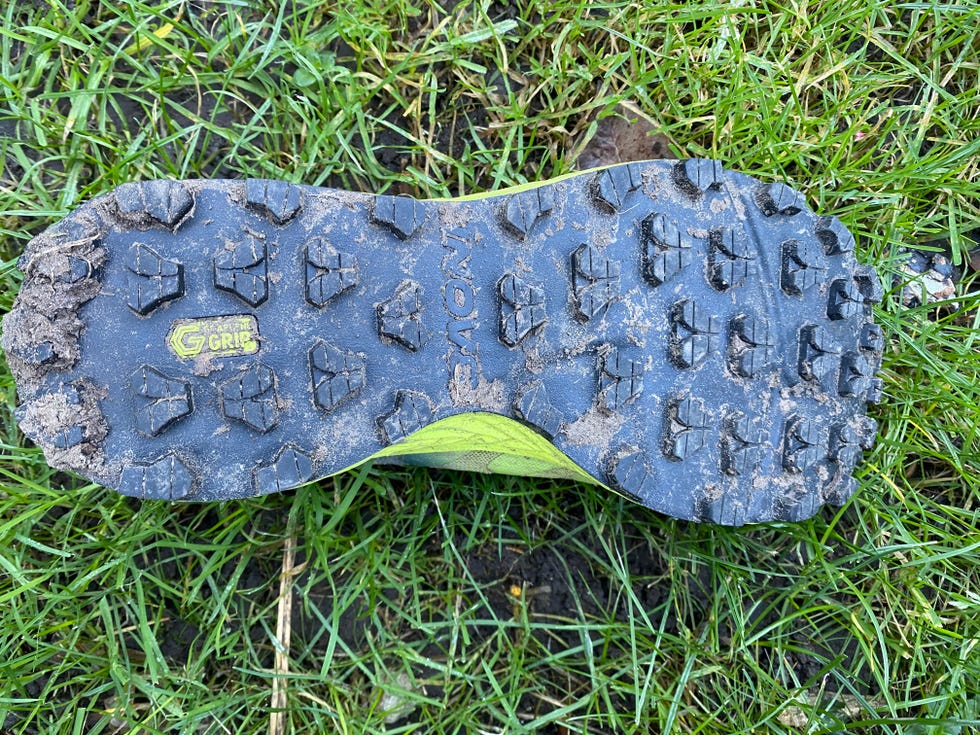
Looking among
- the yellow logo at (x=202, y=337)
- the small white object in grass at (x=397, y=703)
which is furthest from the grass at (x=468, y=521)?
the yellow logo at (x=202, y=337)

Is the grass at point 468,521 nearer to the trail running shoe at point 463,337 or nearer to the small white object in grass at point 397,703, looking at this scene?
the small white object in grass at point 397,703

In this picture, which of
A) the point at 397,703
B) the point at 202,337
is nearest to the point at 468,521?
the point at 397,703

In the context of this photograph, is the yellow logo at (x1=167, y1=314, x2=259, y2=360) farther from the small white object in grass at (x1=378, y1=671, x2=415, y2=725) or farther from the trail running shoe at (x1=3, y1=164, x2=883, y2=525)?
the small white object in grass at (x1=378, y1=671, x2=415, y2=725)

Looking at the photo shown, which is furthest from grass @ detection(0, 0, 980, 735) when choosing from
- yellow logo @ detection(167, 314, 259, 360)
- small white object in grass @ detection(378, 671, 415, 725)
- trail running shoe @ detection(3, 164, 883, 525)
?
yellow logo @ detection(167, 314, 259, 360)

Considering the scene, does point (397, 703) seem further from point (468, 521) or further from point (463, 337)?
point (463, 337)

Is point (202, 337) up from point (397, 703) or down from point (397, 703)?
up
